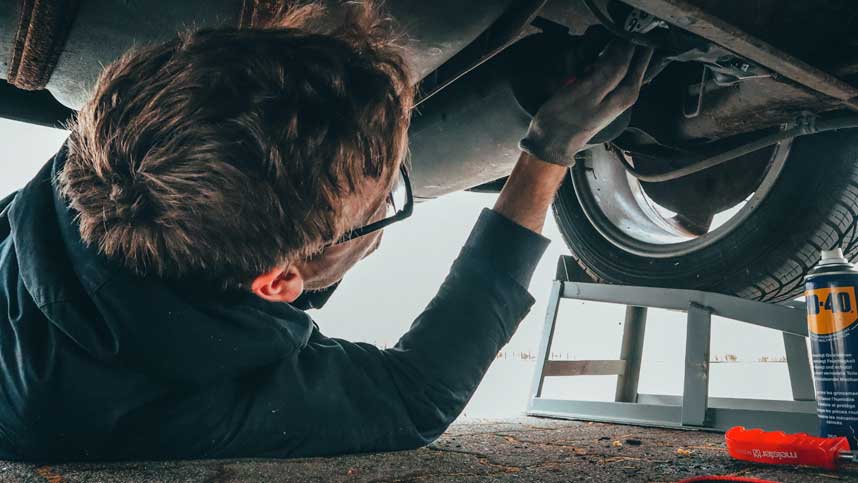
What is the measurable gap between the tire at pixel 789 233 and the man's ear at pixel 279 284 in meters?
0.96

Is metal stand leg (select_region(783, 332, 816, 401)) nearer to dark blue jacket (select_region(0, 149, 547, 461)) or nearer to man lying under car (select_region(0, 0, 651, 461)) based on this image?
dark blue jacket (select_region(0, 149, 547, 461))

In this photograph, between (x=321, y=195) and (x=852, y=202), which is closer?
(x=321, y=195)

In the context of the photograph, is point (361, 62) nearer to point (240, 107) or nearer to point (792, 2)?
point (240, 107)

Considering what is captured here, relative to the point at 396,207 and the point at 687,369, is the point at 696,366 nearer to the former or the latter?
the point at 687,369

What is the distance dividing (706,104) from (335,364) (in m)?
0.93

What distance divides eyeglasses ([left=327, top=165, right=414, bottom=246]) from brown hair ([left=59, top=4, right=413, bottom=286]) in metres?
0.08

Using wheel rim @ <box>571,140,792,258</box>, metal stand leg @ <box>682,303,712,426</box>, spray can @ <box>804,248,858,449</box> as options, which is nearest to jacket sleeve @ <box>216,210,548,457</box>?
spray can @ <box>804,248,858,449</box>

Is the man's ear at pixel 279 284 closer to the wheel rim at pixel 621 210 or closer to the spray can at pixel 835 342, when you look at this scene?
the spray can at pixel 835 342

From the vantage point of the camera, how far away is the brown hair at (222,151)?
639 millimetres

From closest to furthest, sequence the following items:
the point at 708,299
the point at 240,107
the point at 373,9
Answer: the point at 240,107, the point at 373,9, the point at 708,299

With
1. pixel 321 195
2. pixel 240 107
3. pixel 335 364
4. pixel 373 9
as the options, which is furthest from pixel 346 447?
pixel 373 9

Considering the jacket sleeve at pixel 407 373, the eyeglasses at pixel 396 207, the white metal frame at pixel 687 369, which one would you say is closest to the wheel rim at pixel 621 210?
the white metal frame at pixel 687 369

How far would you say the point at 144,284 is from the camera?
66 centimetres

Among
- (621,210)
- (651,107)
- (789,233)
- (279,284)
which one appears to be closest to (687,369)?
(789,233)
